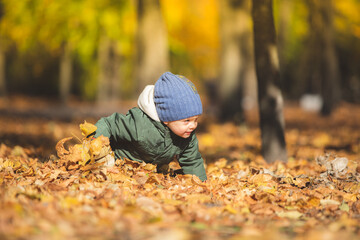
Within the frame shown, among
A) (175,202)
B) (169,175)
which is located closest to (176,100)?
(169,175)

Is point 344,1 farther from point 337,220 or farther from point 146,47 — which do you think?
point 337,220

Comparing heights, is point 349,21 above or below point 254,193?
above

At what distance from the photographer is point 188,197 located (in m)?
3.06

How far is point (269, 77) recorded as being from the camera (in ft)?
17.4

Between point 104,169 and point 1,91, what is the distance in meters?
19.4

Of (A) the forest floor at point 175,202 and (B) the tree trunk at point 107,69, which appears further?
(B) the tree trunk at point 107,69

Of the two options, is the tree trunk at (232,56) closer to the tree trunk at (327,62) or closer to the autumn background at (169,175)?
the autumn background at (169,175)

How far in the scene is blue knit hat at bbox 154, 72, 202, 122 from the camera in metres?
3.55

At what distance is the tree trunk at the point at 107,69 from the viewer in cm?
1831

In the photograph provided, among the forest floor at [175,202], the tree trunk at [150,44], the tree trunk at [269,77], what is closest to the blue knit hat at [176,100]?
the forest floor at [175,202]

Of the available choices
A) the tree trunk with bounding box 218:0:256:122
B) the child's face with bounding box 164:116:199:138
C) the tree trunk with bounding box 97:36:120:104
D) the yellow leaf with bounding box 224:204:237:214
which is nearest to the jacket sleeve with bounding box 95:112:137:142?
the child's face with bounding box 164:116:199:138

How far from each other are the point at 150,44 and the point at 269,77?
365 centimetres

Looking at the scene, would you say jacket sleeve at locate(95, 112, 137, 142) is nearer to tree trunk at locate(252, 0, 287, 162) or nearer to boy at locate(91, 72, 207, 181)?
boy at locate(91, 72, 207, 181)

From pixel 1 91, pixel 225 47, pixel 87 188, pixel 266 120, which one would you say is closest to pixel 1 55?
pixel 1 91
